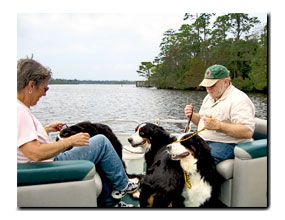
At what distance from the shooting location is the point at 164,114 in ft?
16.6

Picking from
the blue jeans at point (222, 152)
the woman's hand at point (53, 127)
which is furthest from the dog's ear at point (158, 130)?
the woman's hand at point (53, 127)

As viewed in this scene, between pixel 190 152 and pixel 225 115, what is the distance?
1.67 ft

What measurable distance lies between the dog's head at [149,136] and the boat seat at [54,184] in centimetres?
108

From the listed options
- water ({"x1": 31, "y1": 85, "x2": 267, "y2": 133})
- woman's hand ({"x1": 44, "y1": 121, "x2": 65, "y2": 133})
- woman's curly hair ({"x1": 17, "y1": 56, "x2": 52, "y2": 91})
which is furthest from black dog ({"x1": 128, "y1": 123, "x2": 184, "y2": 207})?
water ({"x1": 31, "y1": 85, "x2": 267, "y2": 133})

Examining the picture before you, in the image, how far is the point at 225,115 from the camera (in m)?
2.16

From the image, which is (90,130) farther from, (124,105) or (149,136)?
(124,105)

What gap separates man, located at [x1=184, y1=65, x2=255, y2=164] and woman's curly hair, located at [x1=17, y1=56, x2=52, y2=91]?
1193 mm

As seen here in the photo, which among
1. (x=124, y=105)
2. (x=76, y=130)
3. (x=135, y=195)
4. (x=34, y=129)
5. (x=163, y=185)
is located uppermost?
(x=124, y=105)

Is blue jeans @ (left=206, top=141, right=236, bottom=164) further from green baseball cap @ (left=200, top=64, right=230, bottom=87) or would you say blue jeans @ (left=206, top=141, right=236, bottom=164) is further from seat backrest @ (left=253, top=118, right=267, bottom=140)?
green baseball cap @ (left=200, top=64, right=230, bottom=87)

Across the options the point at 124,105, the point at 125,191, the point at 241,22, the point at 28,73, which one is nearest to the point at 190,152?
the point at 125,191

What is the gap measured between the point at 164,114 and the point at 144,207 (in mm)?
3281

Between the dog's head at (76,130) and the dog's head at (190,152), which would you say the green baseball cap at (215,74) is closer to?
the dog's head at (190,152)
